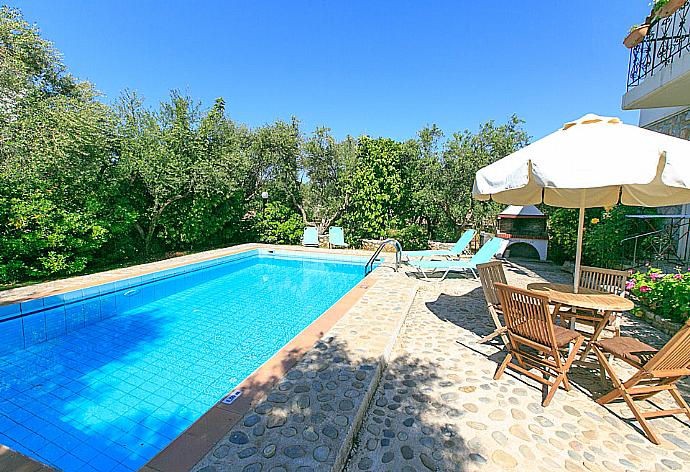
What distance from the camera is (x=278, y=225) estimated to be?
1454 centimetres

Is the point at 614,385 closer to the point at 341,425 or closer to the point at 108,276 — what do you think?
the point at 341,425

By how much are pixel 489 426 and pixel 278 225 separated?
12.9m

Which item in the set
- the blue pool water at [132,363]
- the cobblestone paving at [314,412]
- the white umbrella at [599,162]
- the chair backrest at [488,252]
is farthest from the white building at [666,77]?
the blue pool water at [132,363]

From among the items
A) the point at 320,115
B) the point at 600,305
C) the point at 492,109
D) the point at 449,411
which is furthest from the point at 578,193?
the point at 320,115

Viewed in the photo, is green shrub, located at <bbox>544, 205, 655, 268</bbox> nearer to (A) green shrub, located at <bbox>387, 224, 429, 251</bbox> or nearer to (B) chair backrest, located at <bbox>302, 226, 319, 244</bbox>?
(A) green shrub, located at <bbox>387, 224, 429, 251</bbox>

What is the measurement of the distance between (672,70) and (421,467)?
329 inches

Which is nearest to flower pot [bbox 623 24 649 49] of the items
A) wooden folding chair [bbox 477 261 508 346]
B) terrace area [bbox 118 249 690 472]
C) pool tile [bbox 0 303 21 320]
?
wooden folding chair [bbox 477 261 508 346]

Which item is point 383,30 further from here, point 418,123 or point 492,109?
point 492,109

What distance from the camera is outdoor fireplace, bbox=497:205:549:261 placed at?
411 inches

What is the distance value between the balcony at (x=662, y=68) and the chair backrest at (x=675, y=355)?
19.2 feet

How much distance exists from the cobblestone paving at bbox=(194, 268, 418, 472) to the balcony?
23.9ft

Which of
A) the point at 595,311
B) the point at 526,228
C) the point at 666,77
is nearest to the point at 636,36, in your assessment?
the point at 666,77

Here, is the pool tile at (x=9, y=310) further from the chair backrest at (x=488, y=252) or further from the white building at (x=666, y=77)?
the white building at (x=666, y=77)

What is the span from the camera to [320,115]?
45.6 ft
